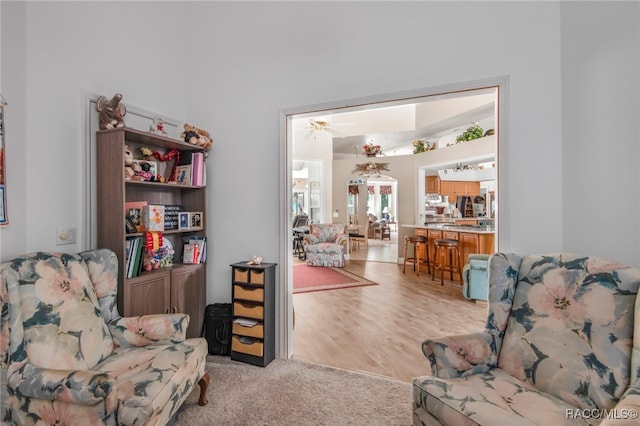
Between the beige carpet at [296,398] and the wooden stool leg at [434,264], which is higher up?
the wooden stool leg at [434,264]

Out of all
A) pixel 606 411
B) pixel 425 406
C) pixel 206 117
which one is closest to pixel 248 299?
pixel 425 406

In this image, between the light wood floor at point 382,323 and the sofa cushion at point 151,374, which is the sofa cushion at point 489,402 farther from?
the sofa cushion at point 151,374

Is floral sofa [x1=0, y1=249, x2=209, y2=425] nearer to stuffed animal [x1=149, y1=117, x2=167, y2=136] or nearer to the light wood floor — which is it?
stuffed animal [x1=149, y1=117, x2=167, y2=136]

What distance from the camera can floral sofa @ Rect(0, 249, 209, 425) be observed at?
1.37 metres

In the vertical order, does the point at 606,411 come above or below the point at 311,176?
below

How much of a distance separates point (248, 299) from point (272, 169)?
1186 mm

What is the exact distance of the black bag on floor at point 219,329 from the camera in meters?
2.86

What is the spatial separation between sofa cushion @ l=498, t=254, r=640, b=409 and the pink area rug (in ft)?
12.2

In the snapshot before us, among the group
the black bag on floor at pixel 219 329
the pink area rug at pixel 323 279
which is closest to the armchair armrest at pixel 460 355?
the black bag on floor at pixel 219 329

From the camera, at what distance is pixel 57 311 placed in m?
1.72

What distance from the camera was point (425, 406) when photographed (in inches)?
59.2

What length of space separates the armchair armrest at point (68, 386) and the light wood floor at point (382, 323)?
177cm

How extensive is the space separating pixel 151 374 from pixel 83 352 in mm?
466

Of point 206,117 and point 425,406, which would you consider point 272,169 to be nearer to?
point 206,117
